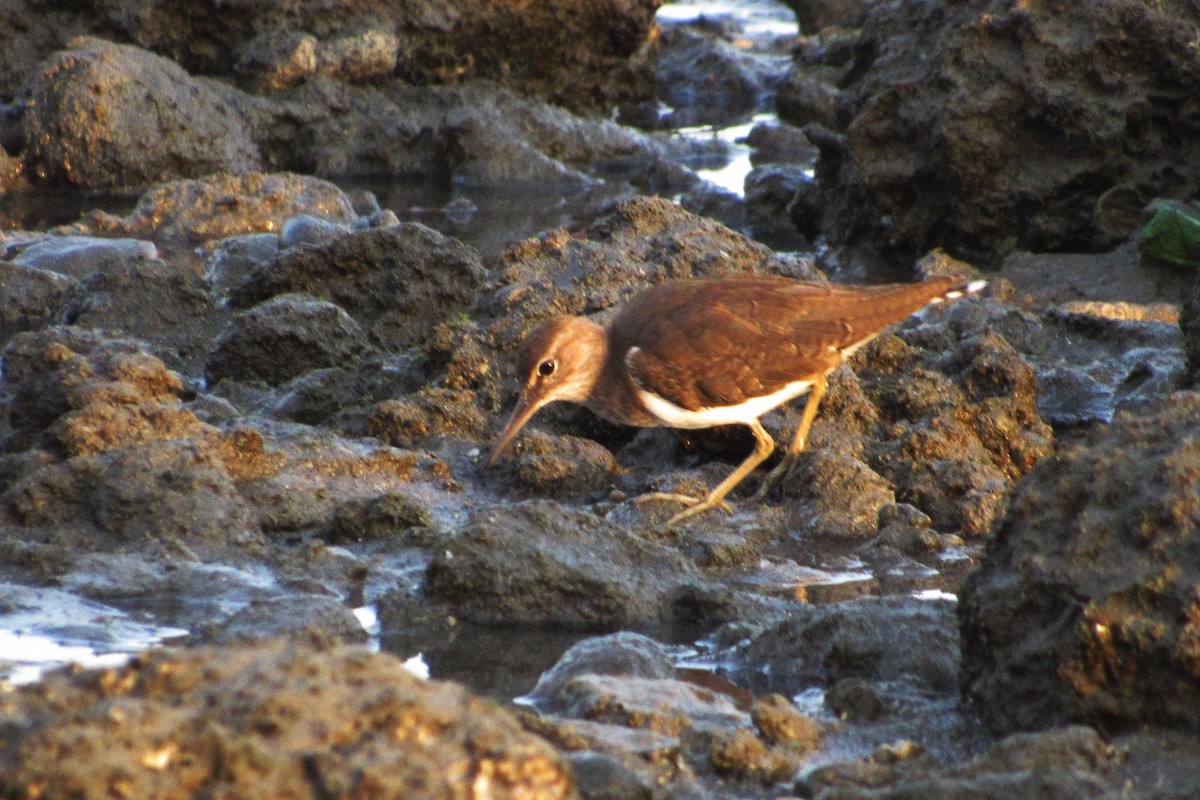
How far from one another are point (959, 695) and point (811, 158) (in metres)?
A: 13.5

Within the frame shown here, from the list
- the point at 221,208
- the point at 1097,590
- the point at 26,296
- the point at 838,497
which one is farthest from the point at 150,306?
the point at 1097,590

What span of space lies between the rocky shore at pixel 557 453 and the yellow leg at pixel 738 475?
0.11 m

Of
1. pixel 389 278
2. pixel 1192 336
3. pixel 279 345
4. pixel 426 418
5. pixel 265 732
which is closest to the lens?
pixel 265 732

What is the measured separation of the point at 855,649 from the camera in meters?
4.93

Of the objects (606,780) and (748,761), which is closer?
(606,780)

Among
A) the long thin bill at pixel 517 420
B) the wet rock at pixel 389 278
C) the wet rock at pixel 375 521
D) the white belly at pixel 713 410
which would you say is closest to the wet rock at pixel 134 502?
the wet rock at pixel 375 521

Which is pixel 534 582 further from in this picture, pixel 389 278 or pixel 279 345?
pixel 389 278

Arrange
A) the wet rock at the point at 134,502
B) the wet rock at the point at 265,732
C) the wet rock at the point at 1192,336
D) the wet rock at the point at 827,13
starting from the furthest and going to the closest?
the wet rock at the point at 827,13
the wet rock at the point at 1192,336
the wet rock at the point at 134,502
the wet rock at the point at 265,732

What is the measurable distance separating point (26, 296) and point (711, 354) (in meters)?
4.94

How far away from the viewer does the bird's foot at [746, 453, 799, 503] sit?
7012mm

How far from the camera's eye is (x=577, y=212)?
14.6 meters

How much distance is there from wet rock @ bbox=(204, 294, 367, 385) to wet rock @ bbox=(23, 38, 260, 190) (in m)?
6.58

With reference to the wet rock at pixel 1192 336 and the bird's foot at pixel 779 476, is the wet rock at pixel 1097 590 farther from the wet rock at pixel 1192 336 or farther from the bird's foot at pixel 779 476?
the wet rock at pixel 1192 336

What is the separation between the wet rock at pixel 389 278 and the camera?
908 cm
